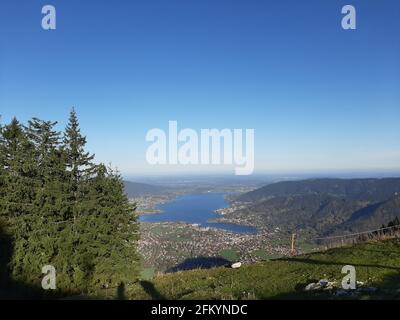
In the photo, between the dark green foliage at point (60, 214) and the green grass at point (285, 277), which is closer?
the green grass at point (285, 277)

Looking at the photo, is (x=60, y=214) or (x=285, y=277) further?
(x=60, y=214)

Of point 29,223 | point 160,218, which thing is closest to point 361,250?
point 29,223

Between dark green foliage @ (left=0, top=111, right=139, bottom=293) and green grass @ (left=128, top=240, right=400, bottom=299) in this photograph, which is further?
dark green foliage @ (left=0, top=111, right=139, bottom=293)

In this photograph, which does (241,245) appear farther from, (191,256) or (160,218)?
(160,218)
